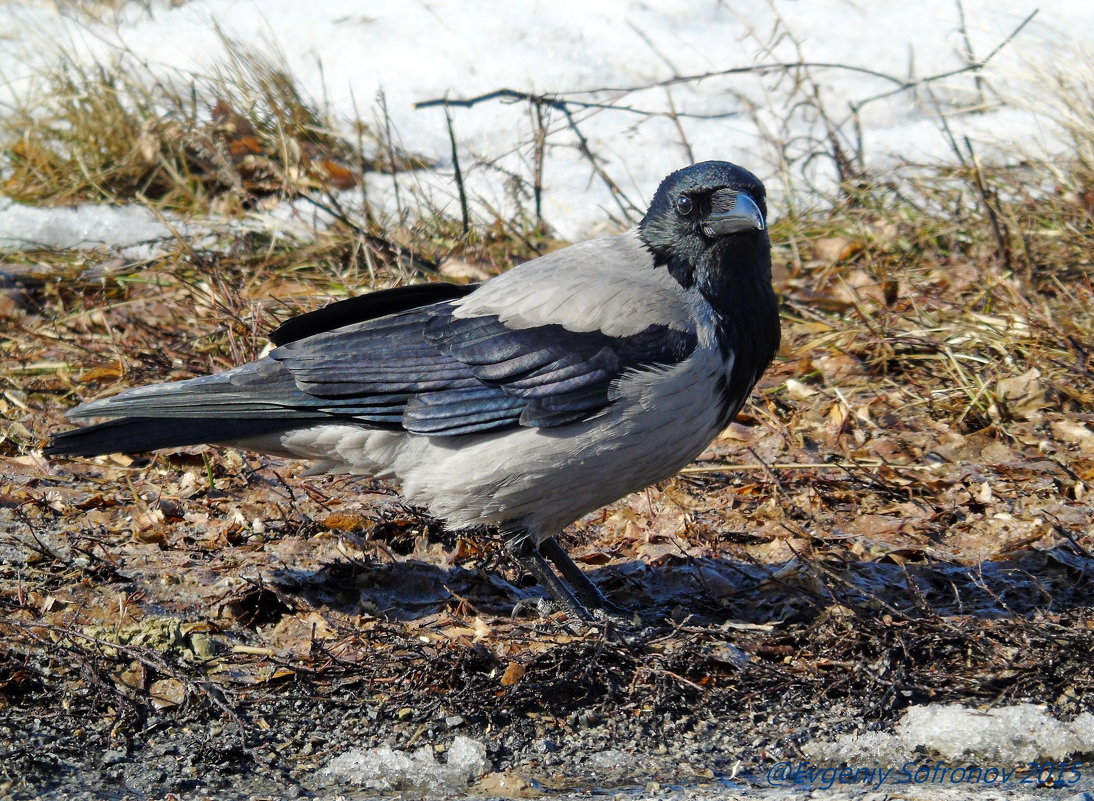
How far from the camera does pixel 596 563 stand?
15.4 feet

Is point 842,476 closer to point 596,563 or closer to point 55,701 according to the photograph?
point 596,563

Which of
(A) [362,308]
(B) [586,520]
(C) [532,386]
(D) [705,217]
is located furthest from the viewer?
(B) [586,520]

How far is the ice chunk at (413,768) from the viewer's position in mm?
3266

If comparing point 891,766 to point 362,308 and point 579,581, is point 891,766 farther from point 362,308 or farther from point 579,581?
point 362,308

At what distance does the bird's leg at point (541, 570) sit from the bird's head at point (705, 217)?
1033 mm

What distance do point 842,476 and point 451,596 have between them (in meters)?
1.82

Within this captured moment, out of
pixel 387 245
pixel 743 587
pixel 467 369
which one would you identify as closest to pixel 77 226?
pixel 387 245

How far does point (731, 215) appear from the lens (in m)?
4.03

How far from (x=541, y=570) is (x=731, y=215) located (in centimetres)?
135

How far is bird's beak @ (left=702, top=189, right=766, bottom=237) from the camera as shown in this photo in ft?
13.1

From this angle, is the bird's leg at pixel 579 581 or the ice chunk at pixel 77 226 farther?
the ice chunk at pixel 77 226

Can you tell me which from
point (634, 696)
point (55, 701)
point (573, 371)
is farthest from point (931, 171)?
point (55, 701)

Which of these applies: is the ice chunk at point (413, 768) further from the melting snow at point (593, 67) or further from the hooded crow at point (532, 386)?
the melting snow at point (593, 67)

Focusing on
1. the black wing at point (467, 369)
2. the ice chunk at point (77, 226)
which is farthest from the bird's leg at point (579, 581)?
the ice chunk at point (77, 226)
